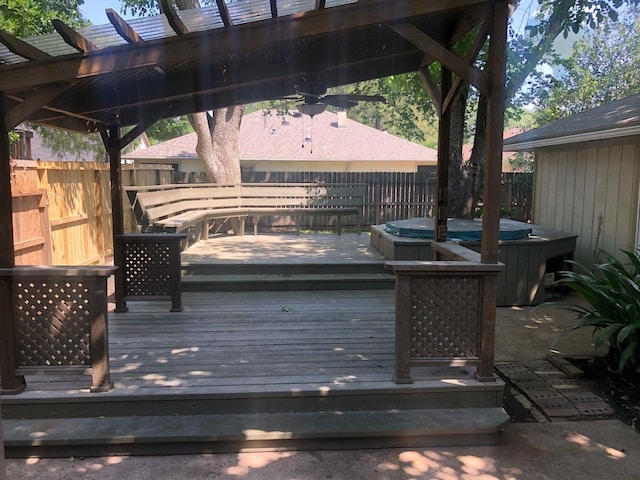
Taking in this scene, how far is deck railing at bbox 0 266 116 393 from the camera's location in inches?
124

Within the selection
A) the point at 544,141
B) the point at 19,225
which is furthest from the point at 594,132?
the point at 19,225

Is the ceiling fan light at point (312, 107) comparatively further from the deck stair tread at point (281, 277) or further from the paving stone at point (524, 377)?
the paving stone at point (524, 377)

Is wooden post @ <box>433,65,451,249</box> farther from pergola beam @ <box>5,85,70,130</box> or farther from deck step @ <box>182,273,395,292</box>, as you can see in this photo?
pergola beam @ <box>5,85,70,130</box>

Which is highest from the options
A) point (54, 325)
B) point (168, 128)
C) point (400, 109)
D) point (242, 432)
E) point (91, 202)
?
point (400, 109)

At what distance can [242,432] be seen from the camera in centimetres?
299

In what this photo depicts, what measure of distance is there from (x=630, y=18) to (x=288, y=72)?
1931 cm

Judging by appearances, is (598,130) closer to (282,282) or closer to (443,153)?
(443,153)

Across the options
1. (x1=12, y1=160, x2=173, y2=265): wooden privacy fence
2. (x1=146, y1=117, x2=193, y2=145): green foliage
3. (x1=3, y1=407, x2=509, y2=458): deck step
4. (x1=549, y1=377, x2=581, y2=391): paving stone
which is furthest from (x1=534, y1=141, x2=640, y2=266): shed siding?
(x1=146, y1=117, x2=193, y2=145): green foliage

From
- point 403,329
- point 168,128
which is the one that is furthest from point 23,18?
point 168,128

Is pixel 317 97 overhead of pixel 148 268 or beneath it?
overhead

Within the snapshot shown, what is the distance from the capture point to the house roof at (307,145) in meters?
18.5

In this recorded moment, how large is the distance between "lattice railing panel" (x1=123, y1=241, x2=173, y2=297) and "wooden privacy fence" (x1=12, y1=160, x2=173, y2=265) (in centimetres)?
189

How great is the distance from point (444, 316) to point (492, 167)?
1.03 meters

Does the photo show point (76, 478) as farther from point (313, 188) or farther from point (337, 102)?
point (313, 188)
